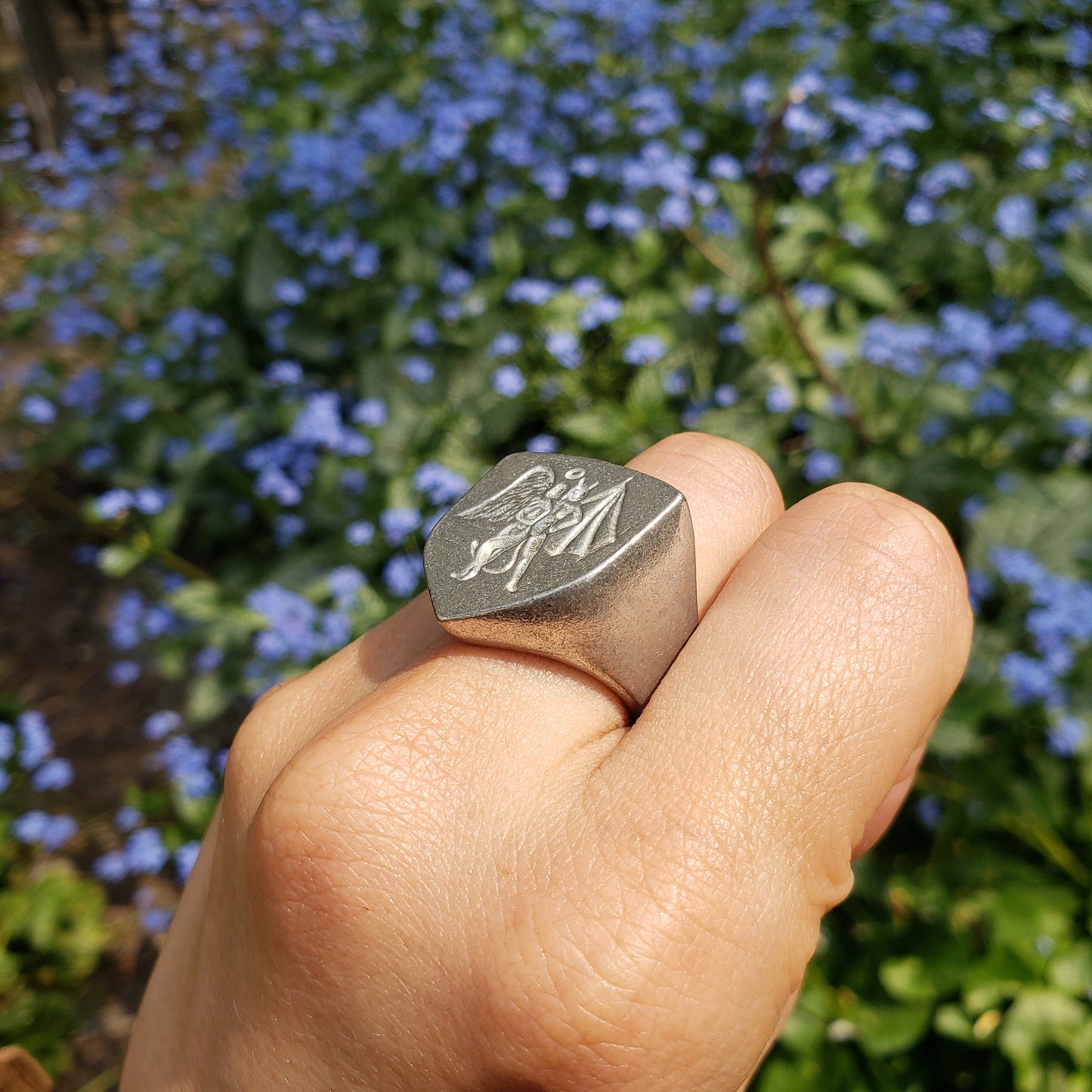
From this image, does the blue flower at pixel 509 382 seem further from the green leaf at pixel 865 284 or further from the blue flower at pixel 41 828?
the blue flower at pixel 41 828

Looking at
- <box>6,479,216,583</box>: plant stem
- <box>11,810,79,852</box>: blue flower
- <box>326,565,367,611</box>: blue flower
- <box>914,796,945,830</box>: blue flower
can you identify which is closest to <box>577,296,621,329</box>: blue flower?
<box>326,565,367,611</box>: blue flower

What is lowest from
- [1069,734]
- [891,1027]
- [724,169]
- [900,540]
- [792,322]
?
[891,1027]

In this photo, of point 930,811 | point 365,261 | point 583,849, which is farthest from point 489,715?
point 365,261

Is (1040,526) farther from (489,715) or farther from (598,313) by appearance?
(489,715)

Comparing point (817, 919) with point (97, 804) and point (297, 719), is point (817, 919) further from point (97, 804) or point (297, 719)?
point (97, 804)

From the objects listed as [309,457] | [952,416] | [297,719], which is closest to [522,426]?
[309,457]

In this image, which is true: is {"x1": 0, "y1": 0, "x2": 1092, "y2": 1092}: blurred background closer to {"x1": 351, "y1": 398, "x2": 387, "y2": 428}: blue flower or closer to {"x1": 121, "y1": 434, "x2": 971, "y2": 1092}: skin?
{"x1": 351, "y1": 398, "x2": 387, "y2": 428}: blue flower
